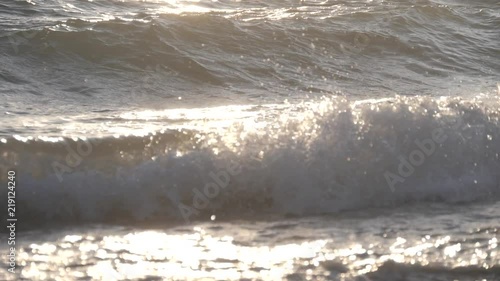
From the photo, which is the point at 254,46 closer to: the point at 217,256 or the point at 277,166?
the point at 277,166

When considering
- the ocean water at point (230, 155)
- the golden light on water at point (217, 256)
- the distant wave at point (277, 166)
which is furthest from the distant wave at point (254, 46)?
the golden light on water at point (217, 256)

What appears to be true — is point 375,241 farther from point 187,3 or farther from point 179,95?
point 187,3

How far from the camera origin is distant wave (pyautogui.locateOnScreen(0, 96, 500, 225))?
16.2 ft

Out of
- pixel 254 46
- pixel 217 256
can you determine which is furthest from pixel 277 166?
pixel 254 46

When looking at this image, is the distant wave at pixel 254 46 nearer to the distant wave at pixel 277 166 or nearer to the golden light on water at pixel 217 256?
the distant wave at pixel 277 166

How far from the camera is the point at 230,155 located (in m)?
5.36

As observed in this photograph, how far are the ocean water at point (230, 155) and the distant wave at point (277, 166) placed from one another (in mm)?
12

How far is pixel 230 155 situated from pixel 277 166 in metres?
0.29

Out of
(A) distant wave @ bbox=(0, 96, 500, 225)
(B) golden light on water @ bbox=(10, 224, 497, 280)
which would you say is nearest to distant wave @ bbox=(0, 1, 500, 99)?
(A) distant wave @ bbox=(0, 96, 500, 225)

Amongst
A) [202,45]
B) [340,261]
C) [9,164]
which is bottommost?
[340,261]

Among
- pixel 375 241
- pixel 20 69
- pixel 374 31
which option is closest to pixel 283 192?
pixel 375 241

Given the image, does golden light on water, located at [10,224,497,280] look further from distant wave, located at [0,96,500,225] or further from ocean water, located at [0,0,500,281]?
distant wave, located at [0,96,500,225]

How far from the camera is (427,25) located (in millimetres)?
10844

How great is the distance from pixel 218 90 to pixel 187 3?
2601 mm
